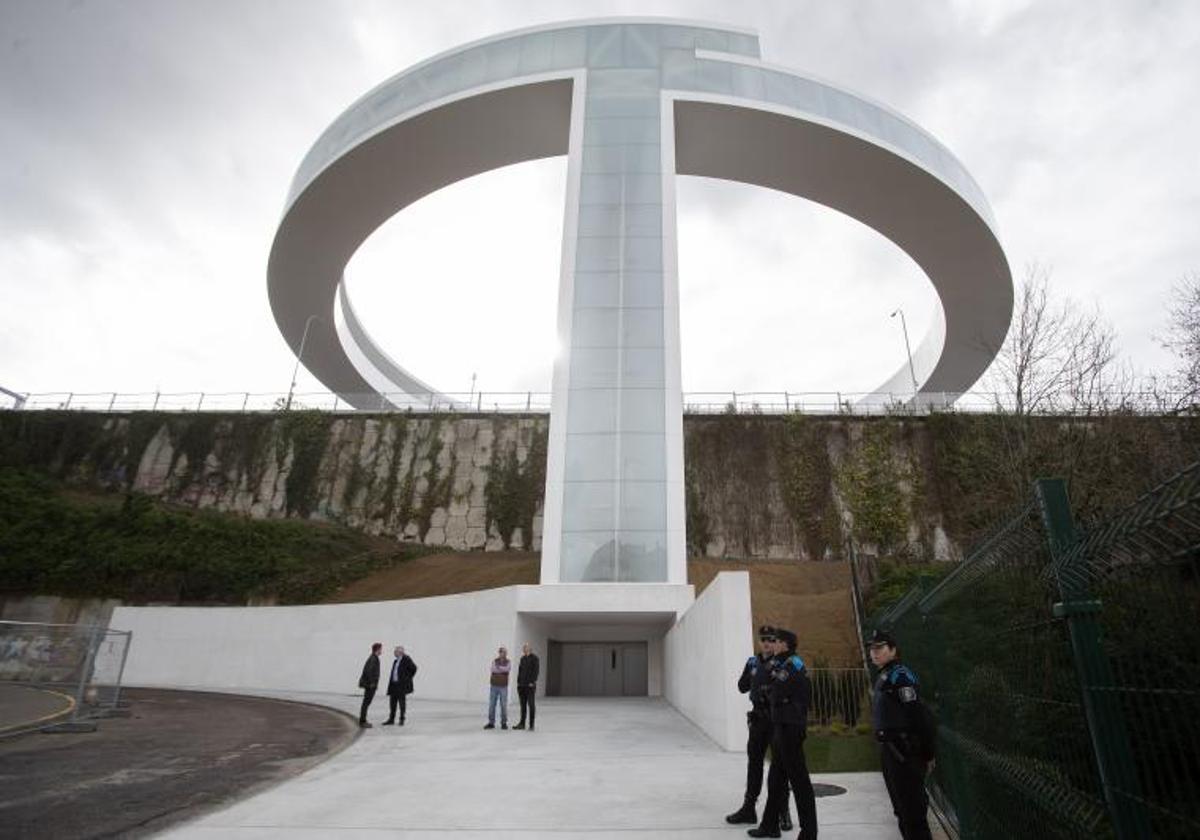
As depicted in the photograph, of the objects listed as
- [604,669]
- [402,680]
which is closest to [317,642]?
[604,669]

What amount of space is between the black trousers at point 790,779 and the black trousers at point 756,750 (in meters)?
0.35

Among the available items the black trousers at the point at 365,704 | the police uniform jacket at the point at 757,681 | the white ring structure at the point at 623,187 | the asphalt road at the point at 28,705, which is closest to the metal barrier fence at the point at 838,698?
the white ring structure at the point at 623,187

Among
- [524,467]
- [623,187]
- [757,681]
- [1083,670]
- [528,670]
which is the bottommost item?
[528,670]

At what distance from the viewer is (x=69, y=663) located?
12.9 m

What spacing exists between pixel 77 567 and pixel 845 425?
33.4 m

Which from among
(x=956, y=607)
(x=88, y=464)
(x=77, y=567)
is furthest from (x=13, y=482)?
(x=956, y=607)

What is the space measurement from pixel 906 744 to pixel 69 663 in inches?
602

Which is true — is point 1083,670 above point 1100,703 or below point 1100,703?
above

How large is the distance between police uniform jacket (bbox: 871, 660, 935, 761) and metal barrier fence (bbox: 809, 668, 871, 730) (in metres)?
9.50

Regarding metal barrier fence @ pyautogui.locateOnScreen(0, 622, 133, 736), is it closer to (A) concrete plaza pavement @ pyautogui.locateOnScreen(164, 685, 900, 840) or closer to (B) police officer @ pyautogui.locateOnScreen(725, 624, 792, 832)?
(A) concrete plaza pavement @ pyautogui.locateOnScreen(164, 685, 900, 840)

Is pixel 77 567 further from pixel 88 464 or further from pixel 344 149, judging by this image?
pixel 344 149

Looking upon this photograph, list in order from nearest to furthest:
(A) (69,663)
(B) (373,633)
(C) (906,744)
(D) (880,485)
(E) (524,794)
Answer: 1. (C) (906,744)
2. (E) (524,794)
3. (A) (69,663)
4. (B) (373,633)
5. (D) (880,485)

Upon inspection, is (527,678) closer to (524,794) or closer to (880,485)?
(524,794)

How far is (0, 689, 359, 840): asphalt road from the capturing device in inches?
210
